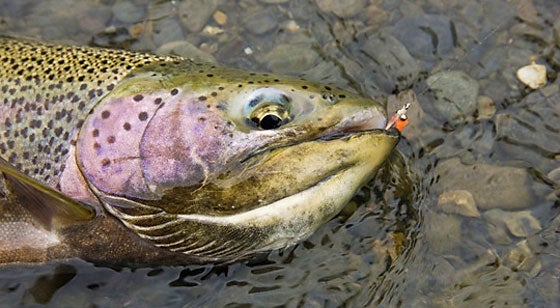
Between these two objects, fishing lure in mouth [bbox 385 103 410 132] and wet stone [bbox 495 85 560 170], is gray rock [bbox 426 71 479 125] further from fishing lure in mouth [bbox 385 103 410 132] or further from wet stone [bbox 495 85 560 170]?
fishing lure in mouth [bbox 385 103 410 132]

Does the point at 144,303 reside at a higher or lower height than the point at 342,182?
lower

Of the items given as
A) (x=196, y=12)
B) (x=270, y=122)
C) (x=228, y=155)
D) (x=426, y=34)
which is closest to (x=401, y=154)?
(x=426, y=34)

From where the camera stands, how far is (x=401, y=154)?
4.21 metres

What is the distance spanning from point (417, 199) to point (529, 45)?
1.27 metres

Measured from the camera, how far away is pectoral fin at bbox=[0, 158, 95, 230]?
3.30 meters

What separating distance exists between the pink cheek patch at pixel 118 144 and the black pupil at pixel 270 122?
52 centimetres

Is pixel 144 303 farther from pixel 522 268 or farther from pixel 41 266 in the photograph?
pixel 522 268

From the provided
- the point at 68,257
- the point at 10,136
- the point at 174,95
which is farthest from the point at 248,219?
the point at 10,136

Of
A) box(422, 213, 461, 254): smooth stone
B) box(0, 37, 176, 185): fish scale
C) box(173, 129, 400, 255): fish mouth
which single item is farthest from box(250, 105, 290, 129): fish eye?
box(422, 213, 461, 254): smooth stone

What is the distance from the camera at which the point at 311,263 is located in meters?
3.91

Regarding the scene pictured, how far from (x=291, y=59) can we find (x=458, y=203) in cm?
135

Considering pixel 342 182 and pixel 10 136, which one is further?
pixel 10 136

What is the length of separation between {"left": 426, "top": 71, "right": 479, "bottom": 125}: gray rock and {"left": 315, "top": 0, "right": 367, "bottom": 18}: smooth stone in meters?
0.67

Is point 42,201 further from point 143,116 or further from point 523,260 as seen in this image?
point 523,260
